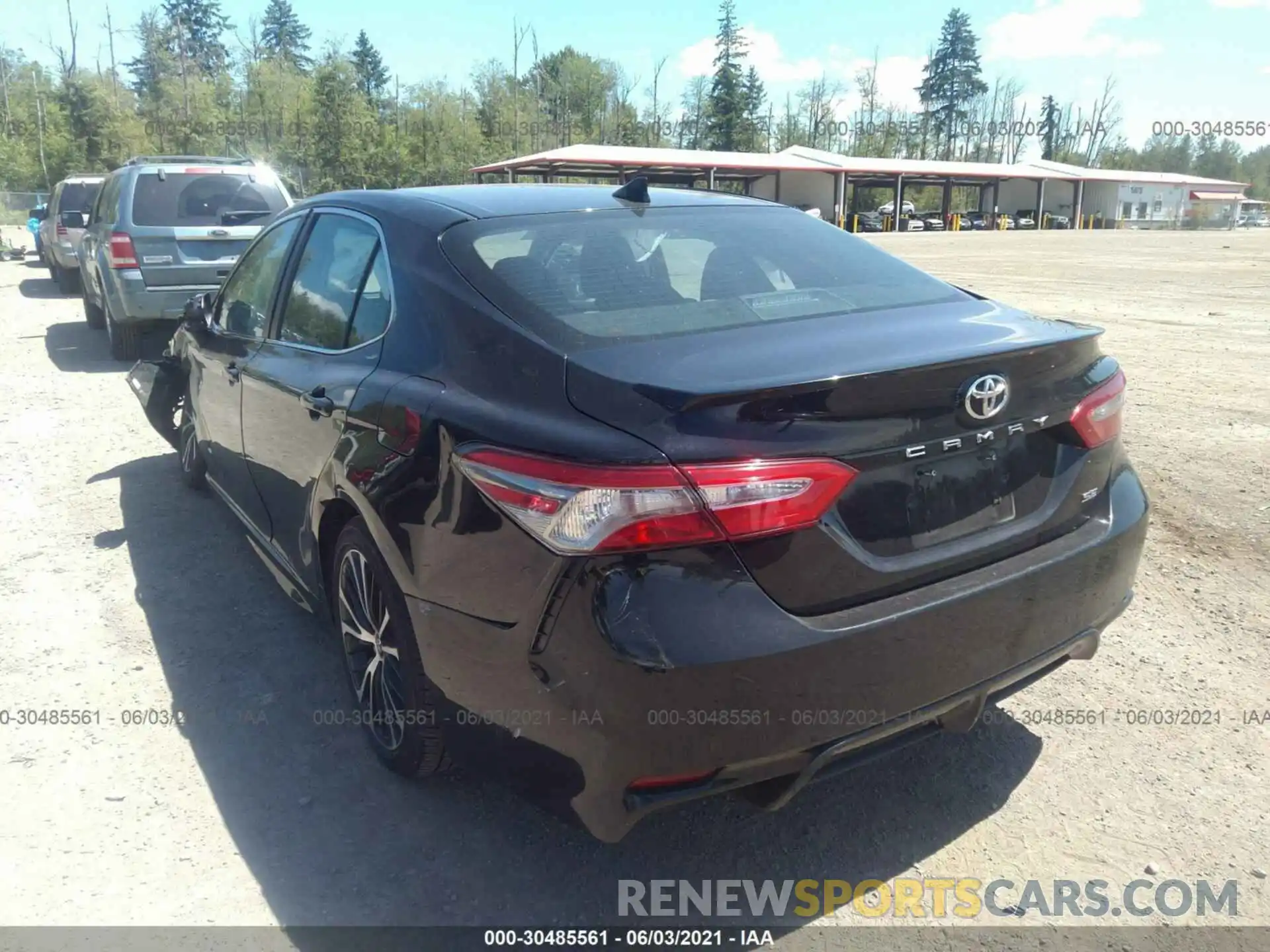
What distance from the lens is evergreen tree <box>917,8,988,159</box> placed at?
107m

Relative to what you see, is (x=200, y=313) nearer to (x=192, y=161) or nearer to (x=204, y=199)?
(x=204, y=199)

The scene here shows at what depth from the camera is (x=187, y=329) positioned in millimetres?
4941

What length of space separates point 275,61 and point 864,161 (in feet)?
155

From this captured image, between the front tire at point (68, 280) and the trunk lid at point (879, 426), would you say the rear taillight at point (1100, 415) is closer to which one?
the trunk lid at point (879, 426)

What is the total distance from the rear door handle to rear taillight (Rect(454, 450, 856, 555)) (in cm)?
119

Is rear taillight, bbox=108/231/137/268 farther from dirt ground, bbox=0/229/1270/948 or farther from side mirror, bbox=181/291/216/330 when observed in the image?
side mirror, bbox=181/291/216/330

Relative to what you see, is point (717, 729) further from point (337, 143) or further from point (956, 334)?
point (337, 143)

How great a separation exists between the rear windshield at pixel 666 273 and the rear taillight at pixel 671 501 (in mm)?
477

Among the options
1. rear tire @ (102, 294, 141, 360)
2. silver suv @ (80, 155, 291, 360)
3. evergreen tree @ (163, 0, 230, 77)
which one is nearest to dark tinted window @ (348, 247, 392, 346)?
silver suv @ (80, 155, 291, 360)

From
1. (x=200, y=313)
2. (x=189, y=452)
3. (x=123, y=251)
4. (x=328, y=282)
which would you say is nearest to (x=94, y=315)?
(x=123, y=251)

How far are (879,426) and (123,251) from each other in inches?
375

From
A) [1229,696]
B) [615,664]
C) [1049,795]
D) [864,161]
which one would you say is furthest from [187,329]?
[864,161]

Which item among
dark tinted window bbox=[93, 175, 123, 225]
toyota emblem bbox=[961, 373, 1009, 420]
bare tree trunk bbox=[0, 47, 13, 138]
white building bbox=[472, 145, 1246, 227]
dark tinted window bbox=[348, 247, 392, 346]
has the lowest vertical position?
toyota emblem bbox=[961, 373, 1009, 420]

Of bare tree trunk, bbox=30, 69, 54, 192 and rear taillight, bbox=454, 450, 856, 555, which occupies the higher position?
bare tree trunk, bbox=30, 69, 54, 192
